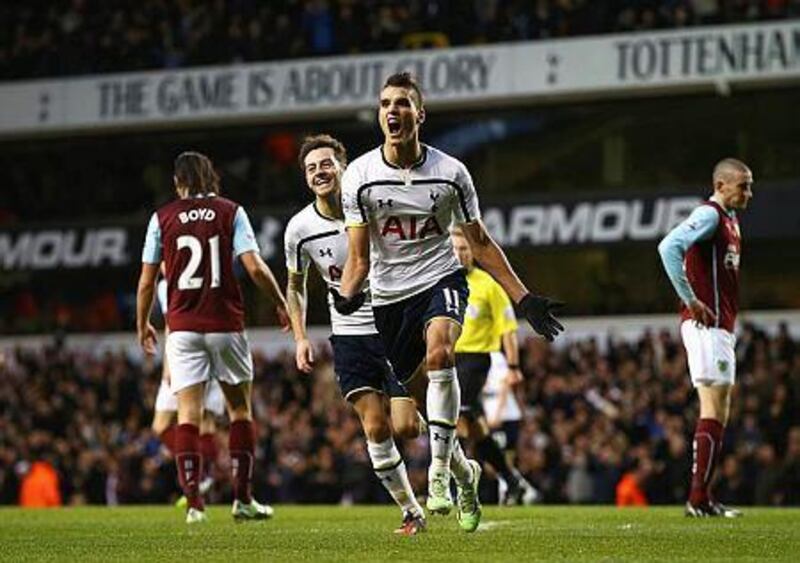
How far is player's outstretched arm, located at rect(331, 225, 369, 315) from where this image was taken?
994cm

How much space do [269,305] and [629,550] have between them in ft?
75.7

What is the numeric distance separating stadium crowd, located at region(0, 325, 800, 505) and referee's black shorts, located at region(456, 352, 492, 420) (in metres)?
2.03

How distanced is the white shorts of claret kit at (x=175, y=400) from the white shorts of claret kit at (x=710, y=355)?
→ 13.9 feet

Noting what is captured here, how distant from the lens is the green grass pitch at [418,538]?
8898 millimetres

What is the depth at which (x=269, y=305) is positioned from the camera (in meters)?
31.9

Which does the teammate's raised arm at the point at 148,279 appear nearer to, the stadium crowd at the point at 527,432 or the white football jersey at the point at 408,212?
the white football jersey at the point at 408,212

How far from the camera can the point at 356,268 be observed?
9.95m

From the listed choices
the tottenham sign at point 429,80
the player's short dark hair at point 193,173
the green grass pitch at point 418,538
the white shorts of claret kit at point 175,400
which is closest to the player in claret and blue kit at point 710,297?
the green grass pitch at point 418,538

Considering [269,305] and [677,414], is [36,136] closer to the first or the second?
[269,305]

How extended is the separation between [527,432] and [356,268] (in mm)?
13205

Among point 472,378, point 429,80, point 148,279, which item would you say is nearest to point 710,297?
point 472,378

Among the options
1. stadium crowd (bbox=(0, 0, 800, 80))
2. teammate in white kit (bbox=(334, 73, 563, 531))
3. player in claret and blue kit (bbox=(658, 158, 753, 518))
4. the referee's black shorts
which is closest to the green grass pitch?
player in claret and blue kit (bbox=(658, 158, 753, 518))

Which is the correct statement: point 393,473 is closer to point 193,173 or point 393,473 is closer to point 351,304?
point 351,304

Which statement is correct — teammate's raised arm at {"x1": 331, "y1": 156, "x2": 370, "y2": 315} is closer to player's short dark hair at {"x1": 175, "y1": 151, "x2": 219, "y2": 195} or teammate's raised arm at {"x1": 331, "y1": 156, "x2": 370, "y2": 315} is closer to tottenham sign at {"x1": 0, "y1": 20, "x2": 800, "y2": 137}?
player's short dark hair at {"x1": 175, "y1": 151, "x2": 219, "y2": 195}
